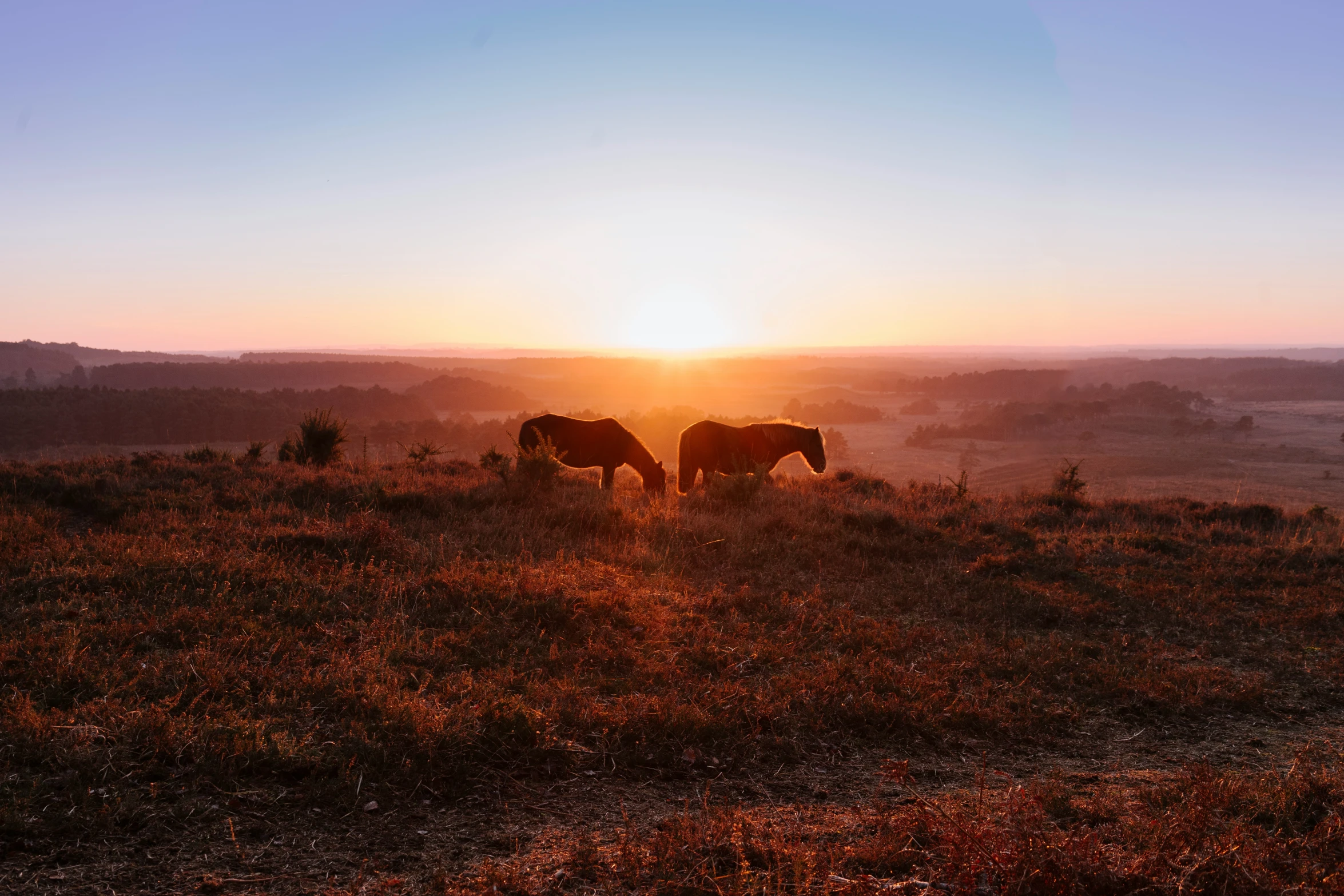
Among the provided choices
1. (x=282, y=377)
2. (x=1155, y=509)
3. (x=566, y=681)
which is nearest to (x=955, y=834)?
(x=566, y=681)

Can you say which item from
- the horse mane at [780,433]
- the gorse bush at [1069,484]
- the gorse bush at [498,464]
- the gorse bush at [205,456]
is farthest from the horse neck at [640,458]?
the gorse bush at [1069,484]

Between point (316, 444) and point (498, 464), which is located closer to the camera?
point (498, 464)

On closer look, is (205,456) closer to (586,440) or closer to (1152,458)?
(586,440)

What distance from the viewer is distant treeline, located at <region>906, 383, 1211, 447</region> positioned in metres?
58.8

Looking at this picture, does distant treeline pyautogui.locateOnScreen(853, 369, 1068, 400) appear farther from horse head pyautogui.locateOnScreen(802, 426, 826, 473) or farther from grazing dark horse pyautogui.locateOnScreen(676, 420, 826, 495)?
grazing dark horse pyautogui.locateOnScreen(676, 420, 826, 495)

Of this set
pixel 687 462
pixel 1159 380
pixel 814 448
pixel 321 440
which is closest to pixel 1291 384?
pixel 1159 380

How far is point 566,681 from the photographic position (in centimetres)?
538

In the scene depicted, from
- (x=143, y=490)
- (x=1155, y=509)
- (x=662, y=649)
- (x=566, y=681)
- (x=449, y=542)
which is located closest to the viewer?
(x=566, y=681)

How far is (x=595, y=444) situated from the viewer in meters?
13.8

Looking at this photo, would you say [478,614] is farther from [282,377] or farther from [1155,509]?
[282,377]

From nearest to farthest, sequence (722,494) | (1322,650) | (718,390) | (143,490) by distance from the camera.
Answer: (1322,650) → (143,490) → (722,494) → (718,390)

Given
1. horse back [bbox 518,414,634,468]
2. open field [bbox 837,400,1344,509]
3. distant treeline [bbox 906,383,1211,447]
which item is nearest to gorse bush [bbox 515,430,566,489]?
horse back [bbox 518,414,634,468]

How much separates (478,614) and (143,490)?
729cm

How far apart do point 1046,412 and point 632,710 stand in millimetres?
69994
